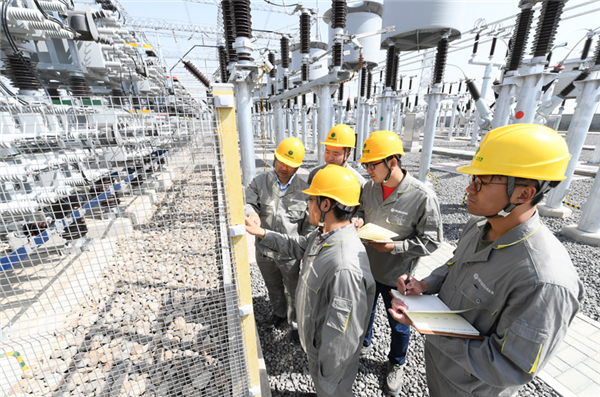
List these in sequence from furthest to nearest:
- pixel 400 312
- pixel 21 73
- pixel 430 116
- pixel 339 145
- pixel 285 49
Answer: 1. pixel 285 49
2. pixel 430 116
3. pixel 21 73
4. pixel 339 145
5. pixel 400 312

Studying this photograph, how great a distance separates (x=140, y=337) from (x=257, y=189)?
196 cm

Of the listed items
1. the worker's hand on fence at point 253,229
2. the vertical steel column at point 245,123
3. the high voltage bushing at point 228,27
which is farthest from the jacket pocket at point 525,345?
the high voltage bushing at point 228,27

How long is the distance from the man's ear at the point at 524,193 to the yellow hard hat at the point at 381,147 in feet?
3.89

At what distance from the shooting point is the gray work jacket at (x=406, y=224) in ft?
7.25

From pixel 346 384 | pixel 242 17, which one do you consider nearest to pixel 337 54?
pixel 242 17

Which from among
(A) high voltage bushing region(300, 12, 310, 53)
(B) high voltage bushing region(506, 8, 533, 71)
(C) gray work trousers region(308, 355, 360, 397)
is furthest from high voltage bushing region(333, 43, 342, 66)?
(C) gray work trousers region(308, 355, 360, 397)

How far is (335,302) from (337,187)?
2.24 feet

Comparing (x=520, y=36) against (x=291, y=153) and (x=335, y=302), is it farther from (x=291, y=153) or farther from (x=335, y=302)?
(x=335, y=302)

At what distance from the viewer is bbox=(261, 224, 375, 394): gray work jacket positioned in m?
1.47

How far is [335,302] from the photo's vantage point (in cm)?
147

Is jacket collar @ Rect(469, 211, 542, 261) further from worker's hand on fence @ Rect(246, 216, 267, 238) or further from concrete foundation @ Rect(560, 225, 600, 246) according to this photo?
concrete foundation @ Rect(560, 225, 600, 246)

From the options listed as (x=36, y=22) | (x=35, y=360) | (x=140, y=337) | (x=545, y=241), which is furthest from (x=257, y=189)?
(x=36, y=22)

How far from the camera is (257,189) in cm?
285

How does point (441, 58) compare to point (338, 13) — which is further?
point (441, 58)
